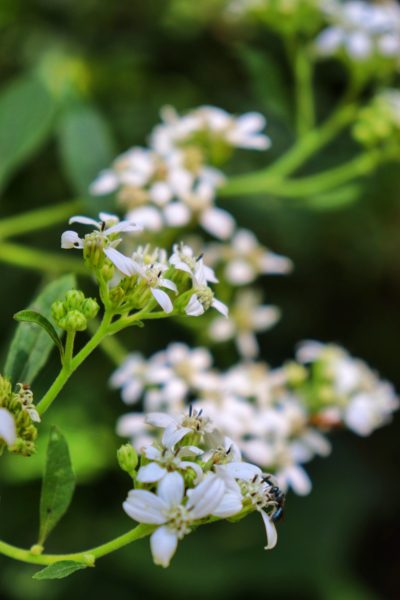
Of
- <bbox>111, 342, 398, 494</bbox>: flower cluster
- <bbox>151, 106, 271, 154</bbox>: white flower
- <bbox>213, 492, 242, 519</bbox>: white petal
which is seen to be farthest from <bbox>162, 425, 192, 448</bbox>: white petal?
<bbox>151, 106, 271, 154</bbox>: white flower

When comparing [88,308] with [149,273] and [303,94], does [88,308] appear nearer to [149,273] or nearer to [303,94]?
[149,273]

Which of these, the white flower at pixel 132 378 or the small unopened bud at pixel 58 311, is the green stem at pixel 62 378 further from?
the white flower at pixel 132 378

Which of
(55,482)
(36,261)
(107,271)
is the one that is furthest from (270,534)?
(36,261)

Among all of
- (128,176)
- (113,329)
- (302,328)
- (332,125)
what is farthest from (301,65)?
(113,329)

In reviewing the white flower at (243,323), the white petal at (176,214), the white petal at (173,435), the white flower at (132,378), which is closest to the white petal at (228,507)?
the white petal at (173,435)

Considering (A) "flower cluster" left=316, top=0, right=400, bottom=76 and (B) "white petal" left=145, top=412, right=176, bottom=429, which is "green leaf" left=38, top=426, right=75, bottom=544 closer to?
(B) "white petal" left=145, top=412, right=176, bottom=429

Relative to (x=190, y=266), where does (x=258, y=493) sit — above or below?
below
